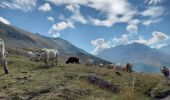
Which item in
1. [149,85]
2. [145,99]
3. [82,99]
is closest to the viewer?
[82,99]

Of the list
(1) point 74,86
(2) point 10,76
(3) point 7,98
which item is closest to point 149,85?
(1) point 74,86

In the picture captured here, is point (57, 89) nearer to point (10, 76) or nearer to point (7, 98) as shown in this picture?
point (7, 98)

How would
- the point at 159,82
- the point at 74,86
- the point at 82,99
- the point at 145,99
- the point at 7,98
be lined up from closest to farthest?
the point at 7,98, the point at 82,99, the point at 74,86, the point at 145,99, the point at 159,82

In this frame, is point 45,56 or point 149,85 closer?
point 149,85

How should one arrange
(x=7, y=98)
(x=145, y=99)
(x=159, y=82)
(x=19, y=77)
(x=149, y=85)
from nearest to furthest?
(x=7, y=98), (x=19, y=77), (x=145, y=99), (x=149, y=85), (x=159, y=82)

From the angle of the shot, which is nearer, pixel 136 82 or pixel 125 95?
pixel 125 95

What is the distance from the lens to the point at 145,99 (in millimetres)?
29281

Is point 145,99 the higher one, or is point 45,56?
point 45,56

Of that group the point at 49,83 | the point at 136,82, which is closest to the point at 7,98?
the point at 49,83

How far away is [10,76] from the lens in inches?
1049

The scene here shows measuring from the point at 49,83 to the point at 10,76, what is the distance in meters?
4.53

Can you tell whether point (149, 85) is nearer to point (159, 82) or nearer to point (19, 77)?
point (159, 82)

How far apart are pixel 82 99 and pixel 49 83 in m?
4.08

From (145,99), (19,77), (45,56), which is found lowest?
(145,99)
